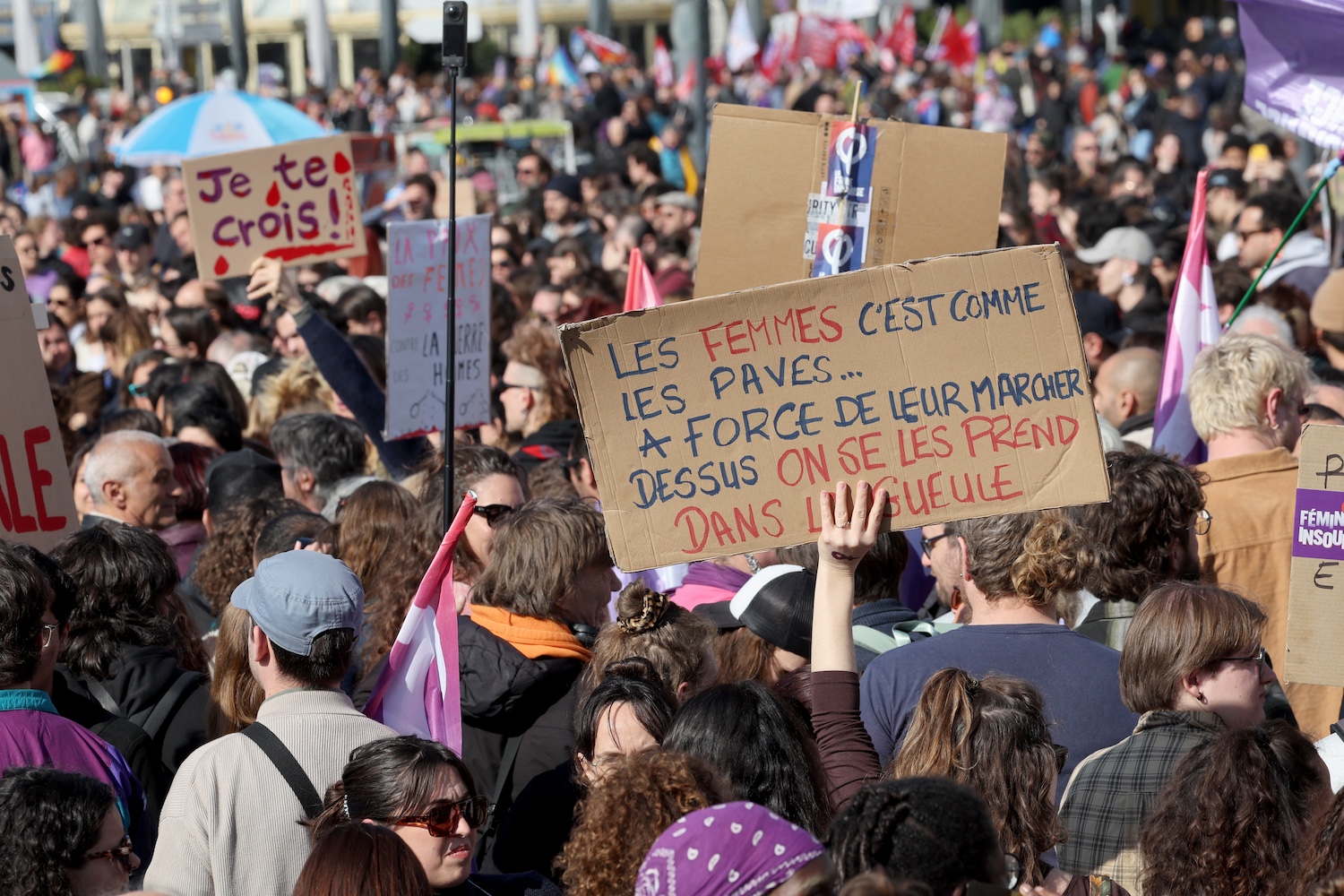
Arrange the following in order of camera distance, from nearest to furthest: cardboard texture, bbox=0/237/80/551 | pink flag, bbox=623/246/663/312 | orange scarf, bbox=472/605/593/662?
orange scarf, bbox=472/605/593/662
cardboard texture, bbox=0/237/80/551
pink flag, bbox=623/246/663/312

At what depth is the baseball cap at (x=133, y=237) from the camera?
537 inches

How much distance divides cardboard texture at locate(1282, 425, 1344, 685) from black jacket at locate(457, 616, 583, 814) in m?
1.60

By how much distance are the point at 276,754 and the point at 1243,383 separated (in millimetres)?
3031

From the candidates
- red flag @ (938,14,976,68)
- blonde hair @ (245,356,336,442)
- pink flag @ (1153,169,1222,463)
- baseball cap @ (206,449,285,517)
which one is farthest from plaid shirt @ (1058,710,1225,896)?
red flag @ (938,14,976,68)

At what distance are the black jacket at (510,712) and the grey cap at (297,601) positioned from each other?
591 mm

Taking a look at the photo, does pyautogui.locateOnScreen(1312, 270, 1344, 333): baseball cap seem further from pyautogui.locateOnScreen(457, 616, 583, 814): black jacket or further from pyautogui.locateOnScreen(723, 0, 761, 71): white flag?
pyautogui.locateOnScreen(723, 0, 761, 71): white flag

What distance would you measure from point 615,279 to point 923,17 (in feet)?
141

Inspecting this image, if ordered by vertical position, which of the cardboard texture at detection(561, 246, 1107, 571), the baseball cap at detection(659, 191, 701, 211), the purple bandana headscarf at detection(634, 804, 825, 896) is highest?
the cardboard texture at detection(561, 246, 1107, 571)

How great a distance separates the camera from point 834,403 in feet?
10.6

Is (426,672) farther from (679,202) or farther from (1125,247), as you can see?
(679,202)

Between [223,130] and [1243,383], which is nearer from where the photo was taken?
[1243,383]

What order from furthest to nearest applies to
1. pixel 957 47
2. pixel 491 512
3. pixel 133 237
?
pixel 957 47 → pixel 133 237 → pixel 491 512

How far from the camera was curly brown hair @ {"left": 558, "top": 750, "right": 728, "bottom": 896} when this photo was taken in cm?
250

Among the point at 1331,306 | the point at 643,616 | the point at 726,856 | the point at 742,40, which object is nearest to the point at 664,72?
the point at 742,40
